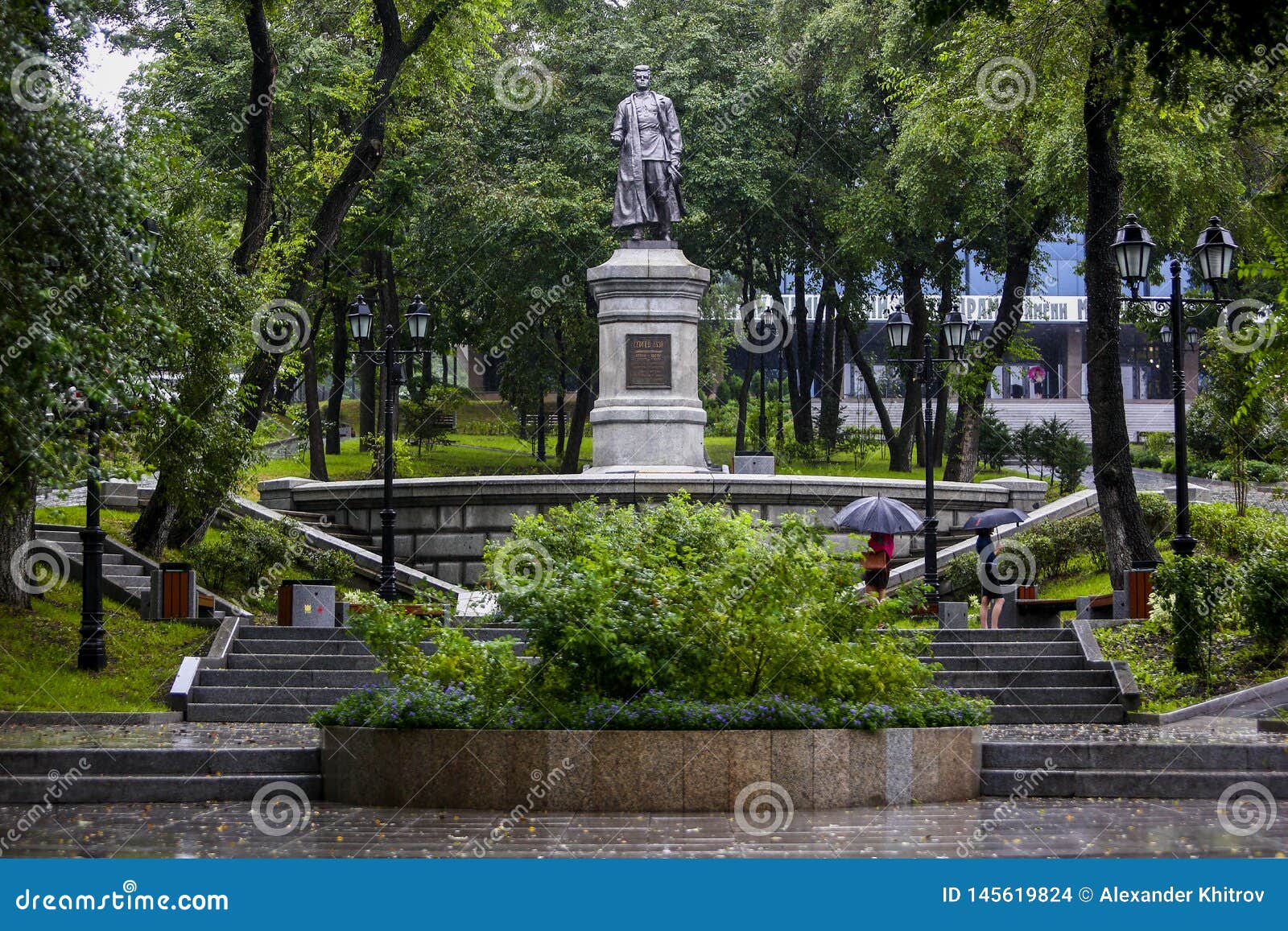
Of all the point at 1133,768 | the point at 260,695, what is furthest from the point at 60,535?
the point at 1133,768

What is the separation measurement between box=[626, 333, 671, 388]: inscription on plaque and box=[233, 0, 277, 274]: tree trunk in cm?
670

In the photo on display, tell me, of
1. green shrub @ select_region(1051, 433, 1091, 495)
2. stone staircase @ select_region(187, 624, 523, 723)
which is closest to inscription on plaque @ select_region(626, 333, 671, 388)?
stone staircase @ select_region(187, 624, 523, 723)

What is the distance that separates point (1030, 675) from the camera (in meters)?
17.8

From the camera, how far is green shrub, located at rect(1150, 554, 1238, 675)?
17219 mm

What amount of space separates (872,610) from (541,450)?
35.1m

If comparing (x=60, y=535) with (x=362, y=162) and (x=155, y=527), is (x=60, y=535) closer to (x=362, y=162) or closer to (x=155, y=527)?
(x=155, y=527)

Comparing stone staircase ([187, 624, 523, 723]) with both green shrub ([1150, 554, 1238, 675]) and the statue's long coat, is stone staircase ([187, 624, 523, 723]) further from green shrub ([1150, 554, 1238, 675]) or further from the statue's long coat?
the statue's long coat

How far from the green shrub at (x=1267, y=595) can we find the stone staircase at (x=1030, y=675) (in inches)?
69.3

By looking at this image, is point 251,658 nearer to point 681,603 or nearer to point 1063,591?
point 681,603

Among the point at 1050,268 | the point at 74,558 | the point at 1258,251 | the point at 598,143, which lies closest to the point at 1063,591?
the point at 1258,251

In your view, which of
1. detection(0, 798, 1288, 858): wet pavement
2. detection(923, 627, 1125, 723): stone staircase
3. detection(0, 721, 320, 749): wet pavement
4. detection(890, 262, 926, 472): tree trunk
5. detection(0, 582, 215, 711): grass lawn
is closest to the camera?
detection(0, 798, 1288, 858): wet pavement

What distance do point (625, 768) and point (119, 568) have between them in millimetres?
14484

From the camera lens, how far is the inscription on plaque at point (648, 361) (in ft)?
89.0

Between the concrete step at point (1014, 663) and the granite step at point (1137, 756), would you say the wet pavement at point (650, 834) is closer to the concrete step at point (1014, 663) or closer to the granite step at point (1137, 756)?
the granite step at point (1137, 756)
